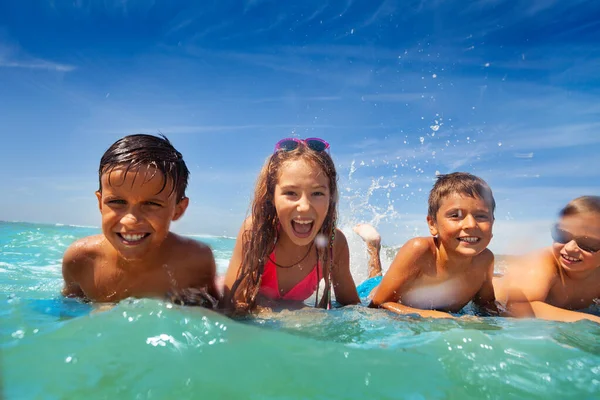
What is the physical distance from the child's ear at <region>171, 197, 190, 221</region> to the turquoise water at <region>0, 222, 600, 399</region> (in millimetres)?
904

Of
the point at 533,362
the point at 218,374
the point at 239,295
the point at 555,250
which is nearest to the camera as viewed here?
the point at 218,374

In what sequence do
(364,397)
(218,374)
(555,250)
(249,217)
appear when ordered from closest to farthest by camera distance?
(364,397) → (218,374) → (249,217) → (555,250)

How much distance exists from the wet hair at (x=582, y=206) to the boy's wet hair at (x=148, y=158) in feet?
12.4

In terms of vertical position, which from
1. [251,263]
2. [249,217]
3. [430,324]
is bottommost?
[430,324]

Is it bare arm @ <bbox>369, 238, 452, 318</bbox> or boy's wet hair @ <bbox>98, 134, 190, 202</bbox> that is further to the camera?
bare arm @ <bbox>369, 238, 452, 318</bbox>

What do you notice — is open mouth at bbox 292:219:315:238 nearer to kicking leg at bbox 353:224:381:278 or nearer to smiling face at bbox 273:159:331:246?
smiling face at bbox 273:159:331:246

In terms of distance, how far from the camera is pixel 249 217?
14.2ft

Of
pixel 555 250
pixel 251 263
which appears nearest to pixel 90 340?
pixel 251 263

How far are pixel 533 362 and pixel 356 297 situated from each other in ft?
7.50

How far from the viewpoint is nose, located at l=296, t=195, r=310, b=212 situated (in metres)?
3.71

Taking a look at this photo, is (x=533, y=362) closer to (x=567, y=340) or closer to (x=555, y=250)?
(x=567, y=340)

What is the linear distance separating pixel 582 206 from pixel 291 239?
293 centimetres

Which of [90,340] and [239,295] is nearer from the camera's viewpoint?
[90,340]

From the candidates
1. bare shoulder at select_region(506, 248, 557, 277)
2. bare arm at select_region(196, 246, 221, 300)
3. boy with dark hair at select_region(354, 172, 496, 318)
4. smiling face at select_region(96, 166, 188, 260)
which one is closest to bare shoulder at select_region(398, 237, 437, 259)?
boy with dark hair at select_region(354, 172, 496, 318)
